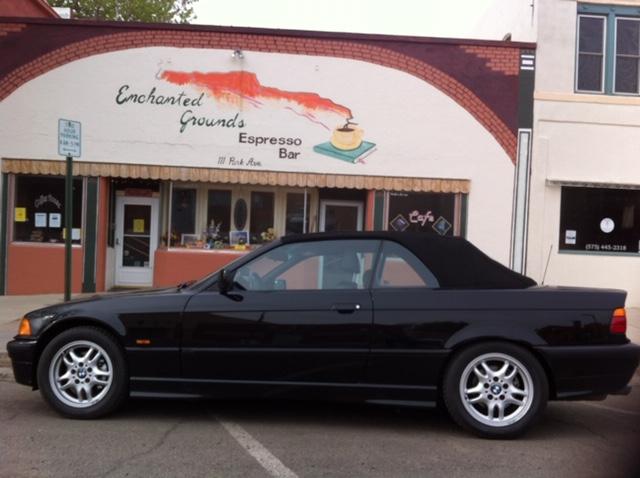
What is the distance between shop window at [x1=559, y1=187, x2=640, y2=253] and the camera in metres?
12.8

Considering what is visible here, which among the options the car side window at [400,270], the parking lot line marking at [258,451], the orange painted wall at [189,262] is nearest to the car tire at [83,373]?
the parking lot line marking at [258,451]

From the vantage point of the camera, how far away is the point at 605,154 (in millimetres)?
12734

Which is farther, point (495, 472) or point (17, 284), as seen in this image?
point (17, 284)

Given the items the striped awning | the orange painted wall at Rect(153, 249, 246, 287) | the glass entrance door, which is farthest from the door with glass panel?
the glass entrance door

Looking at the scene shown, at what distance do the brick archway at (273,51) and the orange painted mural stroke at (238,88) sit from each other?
0.52 metres

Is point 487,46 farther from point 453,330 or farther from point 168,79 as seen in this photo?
point 453,330

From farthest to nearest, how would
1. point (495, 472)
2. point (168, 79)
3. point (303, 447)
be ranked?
point (168, 79)
point (303, 447)
point (495, 472)

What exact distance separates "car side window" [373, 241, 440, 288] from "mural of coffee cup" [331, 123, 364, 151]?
7.34 metres

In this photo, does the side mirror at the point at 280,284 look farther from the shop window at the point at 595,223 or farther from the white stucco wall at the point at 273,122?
the shop window at the point at 595,223

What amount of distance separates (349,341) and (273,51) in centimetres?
862

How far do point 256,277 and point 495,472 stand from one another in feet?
7.36

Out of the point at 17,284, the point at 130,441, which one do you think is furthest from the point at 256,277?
the point at 17,284

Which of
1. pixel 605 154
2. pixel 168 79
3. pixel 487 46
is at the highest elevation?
pixel 487 46

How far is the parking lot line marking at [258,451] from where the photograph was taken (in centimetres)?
432
